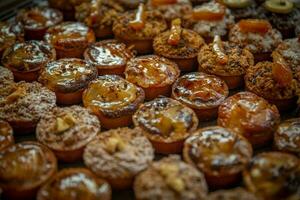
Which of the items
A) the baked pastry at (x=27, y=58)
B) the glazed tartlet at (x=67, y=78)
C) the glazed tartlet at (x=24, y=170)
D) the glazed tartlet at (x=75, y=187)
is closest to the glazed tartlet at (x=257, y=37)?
the glazed tartlet at (x=67, y=78)

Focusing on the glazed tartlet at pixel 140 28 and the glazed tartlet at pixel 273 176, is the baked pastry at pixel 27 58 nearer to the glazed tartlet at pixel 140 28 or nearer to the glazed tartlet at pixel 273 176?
the glazed tartlet at pixel 140 28

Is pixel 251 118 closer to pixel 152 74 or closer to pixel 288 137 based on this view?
pixel 288 137

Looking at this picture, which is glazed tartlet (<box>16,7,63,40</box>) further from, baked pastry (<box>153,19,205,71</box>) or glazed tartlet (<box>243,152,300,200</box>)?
glazed tartlet (<box>243,152,300,200</box>)

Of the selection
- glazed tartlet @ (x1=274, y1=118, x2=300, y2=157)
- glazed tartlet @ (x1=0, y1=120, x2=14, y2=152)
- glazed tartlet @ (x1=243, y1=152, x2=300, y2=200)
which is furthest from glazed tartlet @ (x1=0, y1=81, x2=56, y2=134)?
glazed tartlet @ (x1=274, y1=118, x2=300, y2=157)

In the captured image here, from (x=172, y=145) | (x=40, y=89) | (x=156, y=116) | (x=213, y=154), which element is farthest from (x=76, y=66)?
(x=213, y=154)

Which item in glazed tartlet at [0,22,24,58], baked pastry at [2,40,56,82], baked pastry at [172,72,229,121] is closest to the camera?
baked pastry at [172,72,229,121]

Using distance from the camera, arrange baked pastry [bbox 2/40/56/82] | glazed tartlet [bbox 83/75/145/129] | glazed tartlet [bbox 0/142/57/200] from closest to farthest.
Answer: glazed tartlet [bbox 0/142/57/200]
glazed tartlet [bbox 83/75/145/129]
baked pastry [bbox 2/40/56/82]

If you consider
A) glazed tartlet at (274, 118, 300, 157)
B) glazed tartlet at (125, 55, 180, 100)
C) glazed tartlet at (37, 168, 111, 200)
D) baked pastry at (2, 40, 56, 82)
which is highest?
baked pastry at (2, 40, 56, 82)
